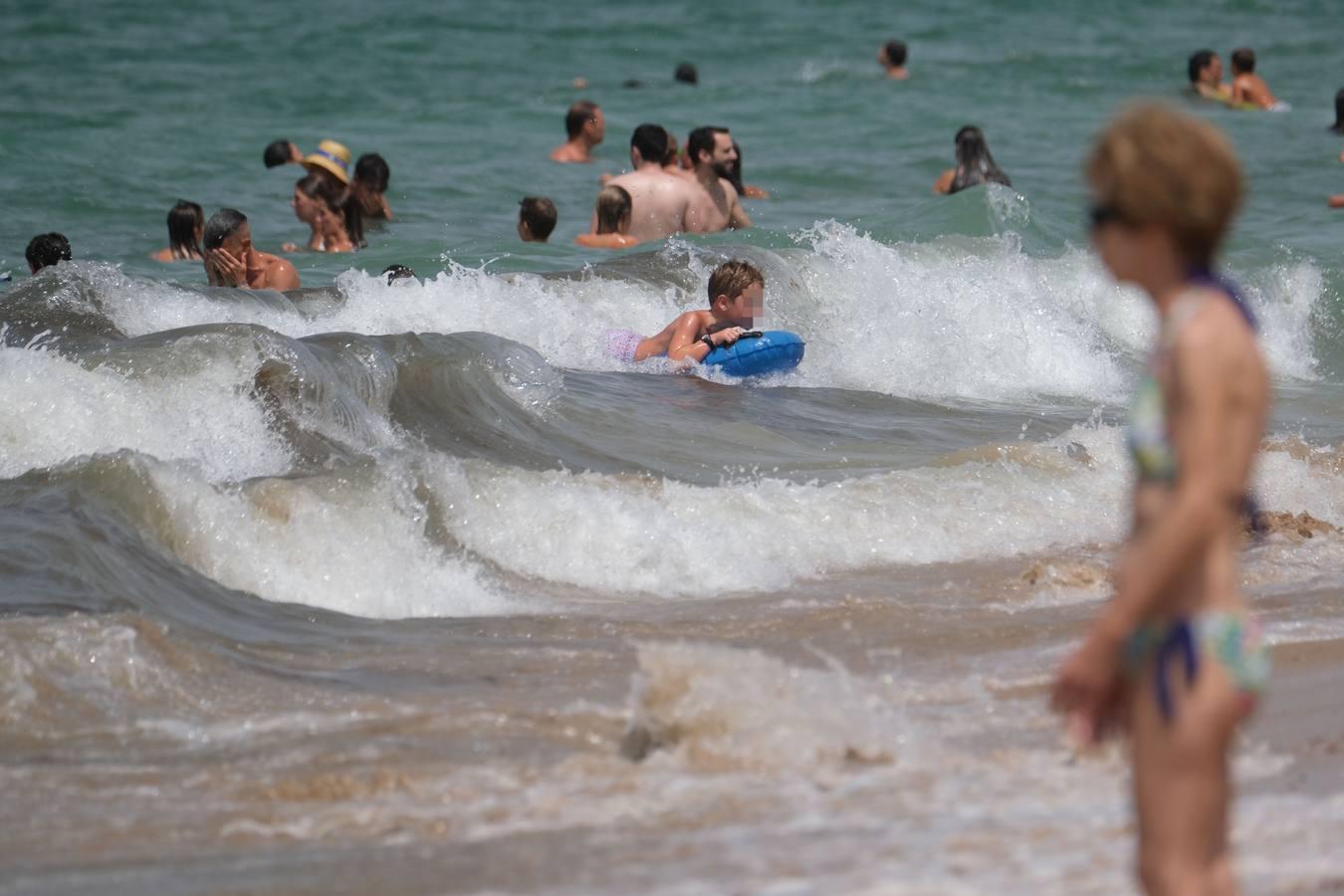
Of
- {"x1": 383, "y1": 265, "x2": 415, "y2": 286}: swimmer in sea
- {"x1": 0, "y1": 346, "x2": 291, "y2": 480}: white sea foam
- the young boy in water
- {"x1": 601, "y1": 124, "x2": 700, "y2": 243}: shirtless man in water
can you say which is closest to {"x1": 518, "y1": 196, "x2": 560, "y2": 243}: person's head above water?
{"x1": 601, "y1": 124, "x2": 700, "y2": 243}: shirtless man in water

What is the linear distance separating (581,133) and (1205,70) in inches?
341

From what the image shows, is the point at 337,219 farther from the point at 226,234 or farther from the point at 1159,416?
the point at 1159,416

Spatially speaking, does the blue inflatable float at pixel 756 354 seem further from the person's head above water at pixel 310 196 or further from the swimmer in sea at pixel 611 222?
the person's head above water at pixel 310 196

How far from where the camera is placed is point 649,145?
47.3 ft

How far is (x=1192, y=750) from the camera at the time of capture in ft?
8.64

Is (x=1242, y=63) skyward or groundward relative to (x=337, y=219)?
skyward

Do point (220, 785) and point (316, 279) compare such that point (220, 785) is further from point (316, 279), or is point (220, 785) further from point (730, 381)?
point (316, 279)

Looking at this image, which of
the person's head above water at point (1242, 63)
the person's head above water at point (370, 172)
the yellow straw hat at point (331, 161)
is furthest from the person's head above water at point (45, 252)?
the person's head above water at point (1242, 63)

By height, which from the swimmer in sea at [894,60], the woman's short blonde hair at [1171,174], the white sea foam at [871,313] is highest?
the woman's short blonde hair at [1171,174]

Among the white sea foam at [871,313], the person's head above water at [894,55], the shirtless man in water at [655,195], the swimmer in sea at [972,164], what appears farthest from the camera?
the person's head above water at [894,55]

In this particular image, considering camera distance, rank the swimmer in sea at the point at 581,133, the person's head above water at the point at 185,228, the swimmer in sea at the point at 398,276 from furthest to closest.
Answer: the swimmer in sea at the point at 581,133 → the person's head above water at the point at 185,228 → the swimmer in sea at the point at 398,276

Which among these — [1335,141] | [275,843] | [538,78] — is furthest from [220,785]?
[538,78]

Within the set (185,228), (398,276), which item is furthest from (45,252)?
(398,276)

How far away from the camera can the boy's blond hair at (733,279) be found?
10375 mm
